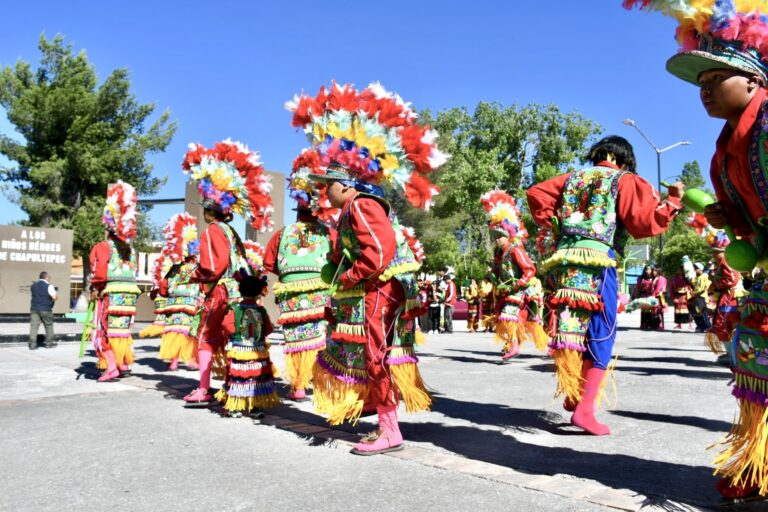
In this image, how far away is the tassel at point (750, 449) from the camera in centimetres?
249

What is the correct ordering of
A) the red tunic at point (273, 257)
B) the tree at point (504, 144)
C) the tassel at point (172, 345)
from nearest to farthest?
1. the red tunic at point (273, 257)
2. the tassel at point (172, 345)
3. the tree at point (504, 144)

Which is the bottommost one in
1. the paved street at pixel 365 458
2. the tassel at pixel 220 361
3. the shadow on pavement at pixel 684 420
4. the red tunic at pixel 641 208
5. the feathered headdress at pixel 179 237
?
the paved street at pixel 365 458

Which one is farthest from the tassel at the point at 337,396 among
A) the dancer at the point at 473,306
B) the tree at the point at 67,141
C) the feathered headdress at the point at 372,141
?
the tree at the point at 67,141

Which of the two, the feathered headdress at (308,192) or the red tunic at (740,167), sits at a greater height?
the feathered headdress at (308,192)

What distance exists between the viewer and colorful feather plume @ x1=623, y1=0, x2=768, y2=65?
2553mm

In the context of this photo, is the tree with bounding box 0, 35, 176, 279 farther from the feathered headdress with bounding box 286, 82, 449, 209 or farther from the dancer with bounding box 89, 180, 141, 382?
the feathered headdress with bounding box 286, 82, 449, 209

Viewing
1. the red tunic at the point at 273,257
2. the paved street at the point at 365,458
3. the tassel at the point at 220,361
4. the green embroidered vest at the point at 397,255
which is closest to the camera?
the paved street at the point at 365,458

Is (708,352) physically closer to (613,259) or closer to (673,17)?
(613,259)

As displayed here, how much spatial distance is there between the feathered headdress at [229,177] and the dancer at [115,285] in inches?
88.2

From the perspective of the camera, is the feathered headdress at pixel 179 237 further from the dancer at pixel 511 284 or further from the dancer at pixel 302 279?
the dancer at pixel 511 284

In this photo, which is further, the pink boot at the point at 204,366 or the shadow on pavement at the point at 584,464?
the pink boot at the point at 204,366

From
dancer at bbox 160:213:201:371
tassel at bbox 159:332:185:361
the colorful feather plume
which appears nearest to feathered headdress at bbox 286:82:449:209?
the colorful feather plume

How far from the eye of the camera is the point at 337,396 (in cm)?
432

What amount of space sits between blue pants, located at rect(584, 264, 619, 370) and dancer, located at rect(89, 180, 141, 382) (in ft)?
19.0
